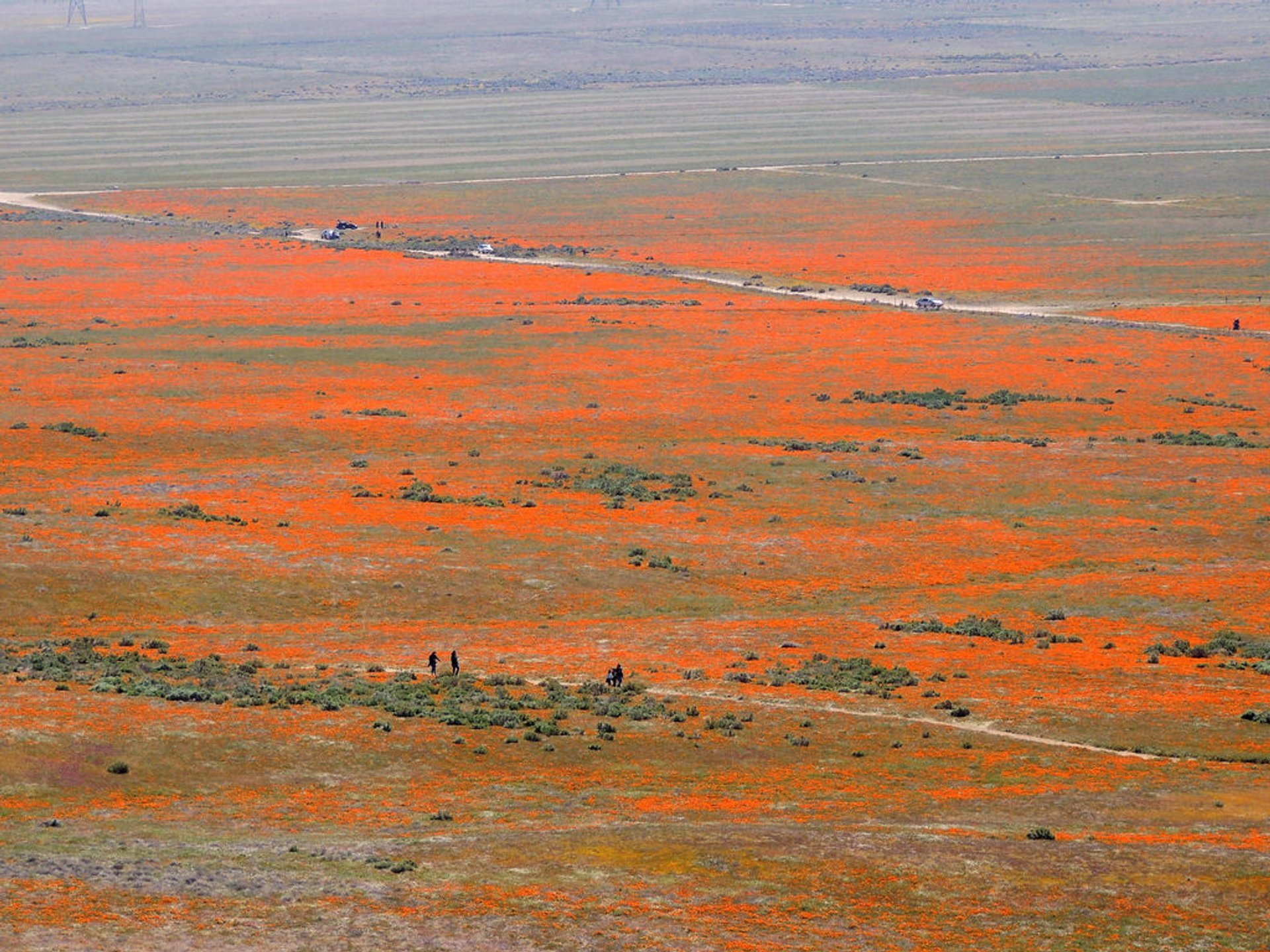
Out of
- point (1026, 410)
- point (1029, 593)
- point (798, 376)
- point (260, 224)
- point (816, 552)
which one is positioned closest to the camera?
point (1029, 593)

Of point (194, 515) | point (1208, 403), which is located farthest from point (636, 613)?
point (1208, 403)

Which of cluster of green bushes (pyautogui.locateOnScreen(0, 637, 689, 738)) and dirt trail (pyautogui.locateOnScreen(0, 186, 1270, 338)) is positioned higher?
dirt trail (pyautogui.locateOnScreen(0, 186, 1270, 338))

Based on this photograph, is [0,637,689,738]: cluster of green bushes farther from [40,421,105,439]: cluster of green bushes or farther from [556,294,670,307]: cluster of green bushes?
[556,294,670,307]: cluster of green bushes

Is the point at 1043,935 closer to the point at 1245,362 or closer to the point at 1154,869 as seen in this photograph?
the point at 1154,869

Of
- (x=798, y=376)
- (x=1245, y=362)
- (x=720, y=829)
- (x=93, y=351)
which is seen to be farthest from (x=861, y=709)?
(x=93, y=351)

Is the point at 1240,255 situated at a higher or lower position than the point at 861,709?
higher

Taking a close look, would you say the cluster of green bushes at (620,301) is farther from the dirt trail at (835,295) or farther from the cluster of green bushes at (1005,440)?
the cluster of green bushes at (1005,440)

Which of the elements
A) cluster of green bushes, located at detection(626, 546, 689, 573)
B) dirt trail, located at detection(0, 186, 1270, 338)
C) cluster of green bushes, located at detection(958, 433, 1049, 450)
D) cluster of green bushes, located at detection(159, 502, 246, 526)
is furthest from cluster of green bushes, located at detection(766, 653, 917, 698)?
dirt trail, located at detection(0, 186, 1270, 338)

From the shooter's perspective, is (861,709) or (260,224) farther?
(260,224)
